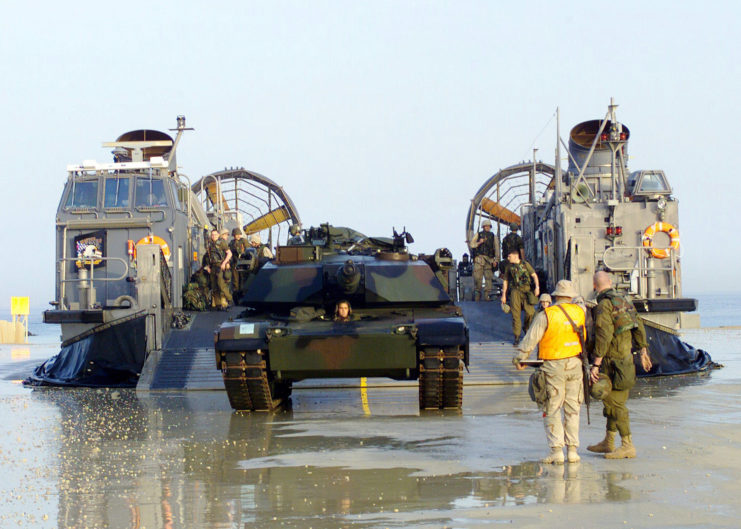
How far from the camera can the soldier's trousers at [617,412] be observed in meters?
8.40

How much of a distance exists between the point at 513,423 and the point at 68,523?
536 centimetres

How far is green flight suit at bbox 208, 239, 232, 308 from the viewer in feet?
64.0

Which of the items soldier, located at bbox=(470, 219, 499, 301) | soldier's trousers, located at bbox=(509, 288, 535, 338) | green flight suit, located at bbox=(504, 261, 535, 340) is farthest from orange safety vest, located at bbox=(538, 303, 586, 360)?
soldier, located at bbox=(470, 219, 499, 301)

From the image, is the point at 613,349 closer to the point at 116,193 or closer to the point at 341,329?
the point at 341,329

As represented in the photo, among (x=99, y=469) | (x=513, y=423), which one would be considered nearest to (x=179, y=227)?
(x=513, y=423)

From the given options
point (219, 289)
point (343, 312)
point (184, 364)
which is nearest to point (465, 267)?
point (219, 289)

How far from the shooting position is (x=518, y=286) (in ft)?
53.4

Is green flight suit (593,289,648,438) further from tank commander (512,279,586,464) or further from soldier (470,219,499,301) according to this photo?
soldier (470,219,499,301)

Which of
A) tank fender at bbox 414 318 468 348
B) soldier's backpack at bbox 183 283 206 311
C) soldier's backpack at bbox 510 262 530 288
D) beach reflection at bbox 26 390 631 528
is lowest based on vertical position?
beach reflection at bbox 26 390 631 528

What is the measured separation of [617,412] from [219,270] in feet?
39.8

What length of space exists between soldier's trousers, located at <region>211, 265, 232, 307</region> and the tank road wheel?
24.8ft

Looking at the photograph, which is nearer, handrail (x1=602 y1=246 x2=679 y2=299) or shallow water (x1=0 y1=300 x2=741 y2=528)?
shallow water (x1=0 y1=300 x2=741 y2=528)

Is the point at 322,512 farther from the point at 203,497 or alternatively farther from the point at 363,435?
the point at 363,435

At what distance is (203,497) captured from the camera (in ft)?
Result: 23.0
